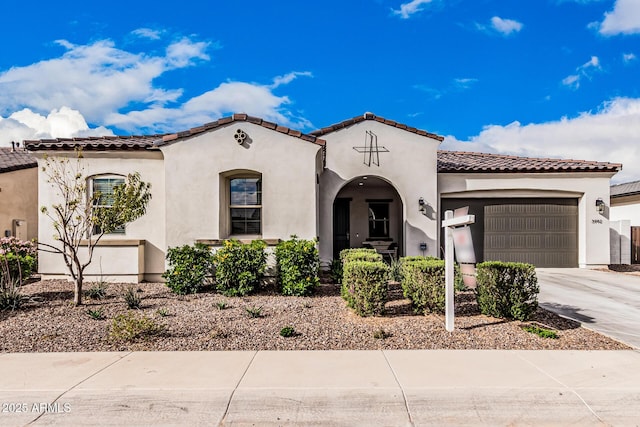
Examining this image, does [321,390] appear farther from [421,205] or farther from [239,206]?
[421,205]

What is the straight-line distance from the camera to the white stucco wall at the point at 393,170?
13.6m

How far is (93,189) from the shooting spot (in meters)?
11.1

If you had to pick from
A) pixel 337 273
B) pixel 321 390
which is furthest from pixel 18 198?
pixel 321 390

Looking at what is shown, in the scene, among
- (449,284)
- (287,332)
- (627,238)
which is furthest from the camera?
(627,238)

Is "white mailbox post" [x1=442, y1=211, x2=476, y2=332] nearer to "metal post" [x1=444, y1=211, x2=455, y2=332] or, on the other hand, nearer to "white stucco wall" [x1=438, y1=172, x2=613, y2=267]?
"metal post" [x1=444, y1=211, x2=455, y2=332]

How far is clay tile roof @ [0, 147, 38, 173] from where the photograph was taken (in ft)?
44.5

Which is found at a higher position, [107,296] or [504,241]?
[504,241]

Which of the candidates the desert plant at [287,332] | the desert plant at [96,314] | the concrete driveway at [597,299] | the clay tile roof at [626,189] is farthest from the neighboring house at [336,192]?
the clay tile roof at [626,189]

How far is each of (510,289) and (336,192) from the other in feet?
24.9

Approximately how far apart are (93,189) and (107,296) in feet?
11.9

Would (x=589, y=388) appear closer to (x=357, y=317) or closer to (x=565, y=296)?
(x=357, y=317)

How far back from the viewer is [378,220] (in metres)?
16.8

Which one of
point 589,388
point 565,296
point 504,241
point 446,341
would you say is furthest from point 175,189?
point 504,241

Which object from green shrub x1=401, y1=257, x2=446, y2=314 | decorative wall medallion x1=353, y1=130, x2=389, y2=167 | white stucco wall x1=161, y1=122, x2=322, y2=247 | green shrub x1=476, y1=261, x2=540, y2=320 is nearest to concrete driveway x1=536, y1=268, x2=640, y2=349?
green shrub x1=476, y1=261, x2=540, y2=320
